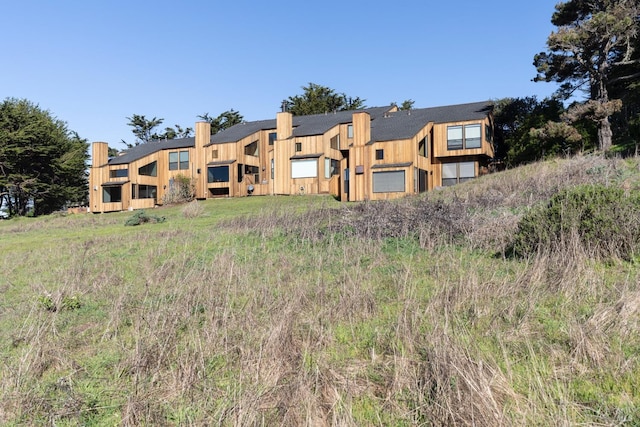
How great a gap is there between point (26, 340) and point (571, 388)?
4777mm

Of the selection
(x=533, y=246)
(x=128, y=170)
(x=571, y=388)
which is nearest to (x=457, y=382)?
(x=571, y=388)

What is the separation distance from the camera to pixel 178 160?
112 ft

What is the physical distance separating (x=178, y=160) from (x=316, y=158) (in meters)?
11.3

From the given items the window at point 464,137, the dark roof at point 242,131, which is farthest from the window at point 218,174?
the window at point 464,137

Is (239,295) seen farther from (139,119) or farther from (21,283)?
(139,119)

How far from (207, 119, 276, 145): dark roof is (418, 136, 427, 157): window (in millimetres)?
12195

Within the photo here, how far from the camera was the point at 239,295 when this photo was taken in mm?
5285

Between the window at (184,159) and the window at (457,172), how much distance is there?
18.5 metres

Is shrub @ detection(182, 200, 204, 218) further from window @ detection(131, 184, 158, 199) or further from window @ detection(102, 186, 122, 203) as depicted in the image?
window @ detection(102, 186, 122, 203)

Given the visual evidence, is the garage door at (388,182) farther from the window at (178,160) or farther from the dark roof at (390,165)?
the window at (178,160)

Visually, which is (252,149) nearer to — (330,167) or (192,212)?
(330,167)

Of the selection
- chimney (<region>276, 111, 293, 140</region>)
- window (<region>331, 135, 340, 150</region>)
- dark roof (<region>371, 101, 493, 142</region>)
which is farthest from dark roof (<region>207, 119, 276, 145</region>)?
dark roof (<region>371, 101, 493, 142</region>)

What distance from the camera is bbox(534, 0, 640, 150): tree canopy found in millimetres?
20688

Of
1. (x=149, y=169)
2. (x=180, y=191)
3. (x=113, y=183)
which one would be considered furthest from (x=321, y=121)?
(x=113, y=183)
